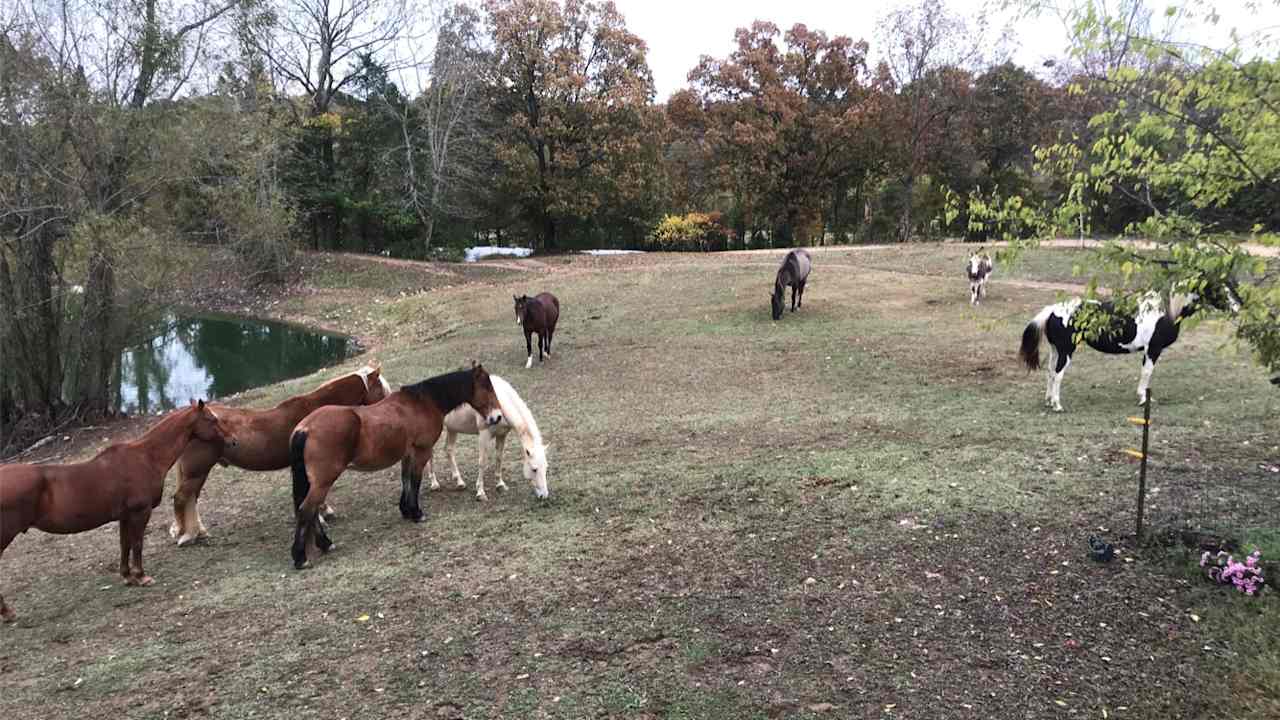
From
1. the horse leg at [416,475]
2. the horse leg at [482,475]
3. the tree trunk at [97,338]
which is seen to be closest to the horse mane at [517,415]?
the horse leg at [482,475]

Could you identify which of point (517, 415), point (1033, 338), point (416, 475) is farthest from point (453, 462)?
point (1033, 338)

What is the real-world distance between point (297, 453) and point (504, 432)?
6.43 ft

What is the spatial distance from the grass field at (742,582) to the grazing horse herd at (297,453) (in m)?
0.34

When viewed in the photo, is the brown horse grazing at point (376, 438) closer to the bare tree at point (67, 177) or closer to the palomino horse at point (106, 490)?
the palomino horse at point (106, 490)

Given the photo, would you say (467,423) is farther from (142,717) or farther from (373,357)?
(373,357)

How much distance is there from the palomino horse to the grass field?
0.55 metres

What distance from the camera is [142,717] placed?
3754 mm

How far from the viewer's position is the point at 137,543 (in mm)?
5391

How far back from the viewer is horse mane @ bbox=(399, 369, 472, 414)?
6391 mm

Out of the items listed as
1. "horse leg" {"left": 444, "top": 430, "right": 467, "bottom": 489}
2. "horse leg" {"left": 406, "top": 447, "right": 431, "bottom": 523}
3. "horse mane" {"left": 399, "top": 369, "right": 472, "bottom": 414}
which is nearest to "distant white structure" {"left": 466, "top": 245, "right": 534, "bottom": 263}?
"horse leg" {"left": 444, "top": 430, "right": 467, "bottom": 489}

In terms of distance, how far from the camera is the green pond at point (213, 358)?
15969 millimetres

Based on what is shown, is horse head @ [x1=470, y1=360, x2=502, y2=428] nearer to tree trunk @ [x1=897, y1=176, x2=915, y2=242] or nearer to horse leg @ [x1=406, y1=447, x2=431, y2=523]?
horse leg @ [x1=406, y1=447, x2=431, y2=523]

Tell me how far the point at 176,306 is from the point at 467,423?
10179mm

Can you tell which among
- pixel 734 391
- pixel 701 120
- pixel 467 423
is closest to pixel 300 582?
pixel 467 423
